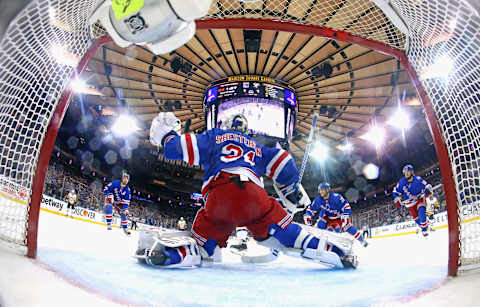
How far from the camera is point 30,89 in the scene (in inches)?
78.4

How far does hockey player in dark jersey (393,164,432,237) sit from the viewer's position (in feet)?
19.4

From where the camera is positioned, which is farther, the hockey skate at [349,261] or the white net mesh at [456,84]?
the hockey skate at [349,261]

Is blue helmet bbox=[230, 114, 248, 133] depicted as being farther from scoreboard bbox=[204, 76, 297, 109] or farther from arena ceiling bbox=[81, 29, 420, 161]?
scoreboard bbox=[204, 76, 297, 109]

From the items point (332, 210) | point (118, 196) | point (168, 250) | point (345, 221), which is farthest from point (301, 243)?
point (118, 196)

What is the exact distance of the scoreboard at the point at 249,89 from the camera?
321 inches

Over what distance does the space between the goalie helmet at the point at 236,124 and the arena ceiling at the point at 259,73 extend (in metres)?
4.17

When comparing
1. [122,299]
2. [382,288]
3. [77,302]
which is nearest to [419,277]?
[382,288]

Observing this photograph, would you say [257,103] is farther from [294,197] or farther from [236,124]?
[294,197]

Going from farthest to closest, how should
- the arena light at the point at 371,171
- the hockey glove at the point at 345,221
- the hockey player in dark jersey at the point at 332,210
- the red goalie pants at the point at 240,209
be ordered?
1. the arena light at the point at 371,171
2. the hockey player in dark jersey at the point at 332,210
3. the hockey glove at the point at 345,221
4. the red goalie pants at the point at 240,209

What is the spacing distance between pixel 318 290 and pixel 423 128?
1598cm

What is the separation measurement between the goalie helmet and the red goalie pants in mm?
576

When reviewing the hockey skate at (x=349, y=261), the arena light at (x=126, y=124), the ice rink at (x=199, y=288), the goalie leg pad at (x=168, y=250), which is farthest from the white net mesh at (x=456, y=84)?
the arena light at (x=126, y=124)

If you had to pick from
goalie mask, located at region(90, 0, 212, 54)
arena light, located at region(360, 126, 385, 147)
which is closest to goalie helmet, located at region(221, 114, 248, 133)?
goalie mask, located at region(90, 0, 212, 54)

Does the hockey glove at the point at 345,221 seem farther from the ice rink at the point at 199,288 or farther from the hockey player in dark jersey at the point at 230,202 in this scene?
the ice rink at the point at 199,288
